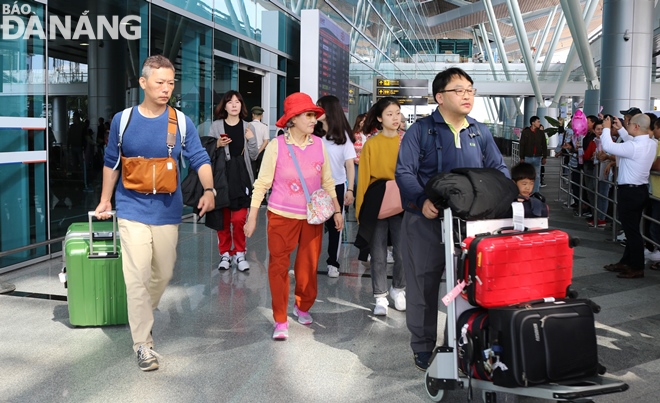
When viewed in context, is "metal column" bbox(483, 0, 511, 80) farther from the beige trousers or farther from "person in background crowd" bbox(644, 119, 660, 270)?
the beige trousers

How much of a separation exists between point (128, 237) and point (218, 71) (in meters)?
8.18

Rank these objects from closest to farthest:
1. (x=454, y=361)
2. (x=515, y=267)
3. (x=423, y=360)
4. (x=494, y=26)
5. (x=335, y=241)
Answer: (x=515, y=267)
(x=454, y=361)
(x=423, y=360)
(x=335, y=241)
(x=494, y=26)

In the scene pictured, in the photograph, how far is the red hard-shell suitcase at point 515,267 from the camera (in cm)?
304

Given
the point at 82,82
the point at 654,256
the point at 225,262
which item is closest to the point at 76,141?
the point at 82,82

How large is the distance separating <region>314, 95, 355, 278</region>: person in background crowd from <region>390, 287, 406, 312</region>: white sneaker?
870 mm

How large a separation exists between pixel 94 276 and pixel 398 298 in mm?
2426

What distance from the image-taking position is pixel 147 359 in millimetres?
4062

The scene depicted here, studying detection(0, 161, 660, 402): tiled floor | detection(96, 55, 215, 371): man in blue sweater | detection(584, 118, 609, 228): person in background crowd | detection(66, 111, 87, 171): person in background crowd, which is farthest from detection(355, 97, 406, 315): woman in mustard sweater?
detection(584, 118, 609, 228): person in background crowd

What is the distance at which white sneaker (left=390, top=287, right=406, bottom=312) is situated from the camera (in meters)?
5.62

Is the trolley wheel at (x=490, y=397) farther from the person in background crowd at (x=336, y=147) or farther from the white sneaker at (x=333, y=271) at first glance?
the white sneaker at (x=333, y=271)

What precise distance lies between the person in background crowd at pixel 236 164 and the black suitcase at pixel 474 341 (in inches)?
155

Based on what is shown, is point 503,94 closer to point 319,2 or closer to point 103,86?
point 319,2

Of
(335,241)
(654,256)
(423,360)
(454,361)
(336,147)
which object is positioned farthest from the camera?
(654,256)

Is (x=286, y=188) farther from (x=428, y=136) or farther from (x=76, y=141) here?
(x=76, y=141)
